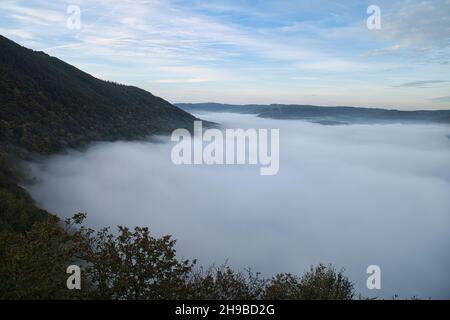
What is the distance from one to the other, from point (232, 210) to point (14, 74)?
271ft

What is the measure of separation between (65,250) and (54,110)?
92.6 m

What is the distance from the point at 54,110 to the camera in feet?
316

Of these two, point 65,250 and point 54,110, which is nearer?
point 65,250

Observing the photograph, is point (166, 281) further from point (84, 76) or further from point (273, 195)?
point (84, 76)

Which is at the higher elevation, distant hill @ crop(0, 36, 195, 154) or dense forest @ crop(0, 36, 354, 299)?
distant hill @ crop(0, 36, 195, 154)

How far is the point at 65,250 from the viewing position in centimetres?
1501

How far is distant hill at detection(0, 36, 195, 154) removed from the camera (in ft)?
240

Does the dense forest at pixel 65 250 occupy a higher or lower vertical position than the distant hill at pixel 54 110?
lower

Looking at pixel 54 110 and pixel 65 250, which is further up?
pixel 54 110

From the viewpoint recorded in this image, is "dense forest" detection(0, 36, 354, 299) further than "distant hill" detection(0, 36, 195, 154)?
No

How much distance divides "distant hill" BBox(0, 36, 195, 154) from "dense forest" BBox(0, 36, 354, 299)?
0.36 m

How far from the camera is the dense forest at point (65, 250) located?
13.9 metres

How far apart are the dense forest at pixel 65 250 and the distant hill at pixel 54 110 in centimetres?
36
